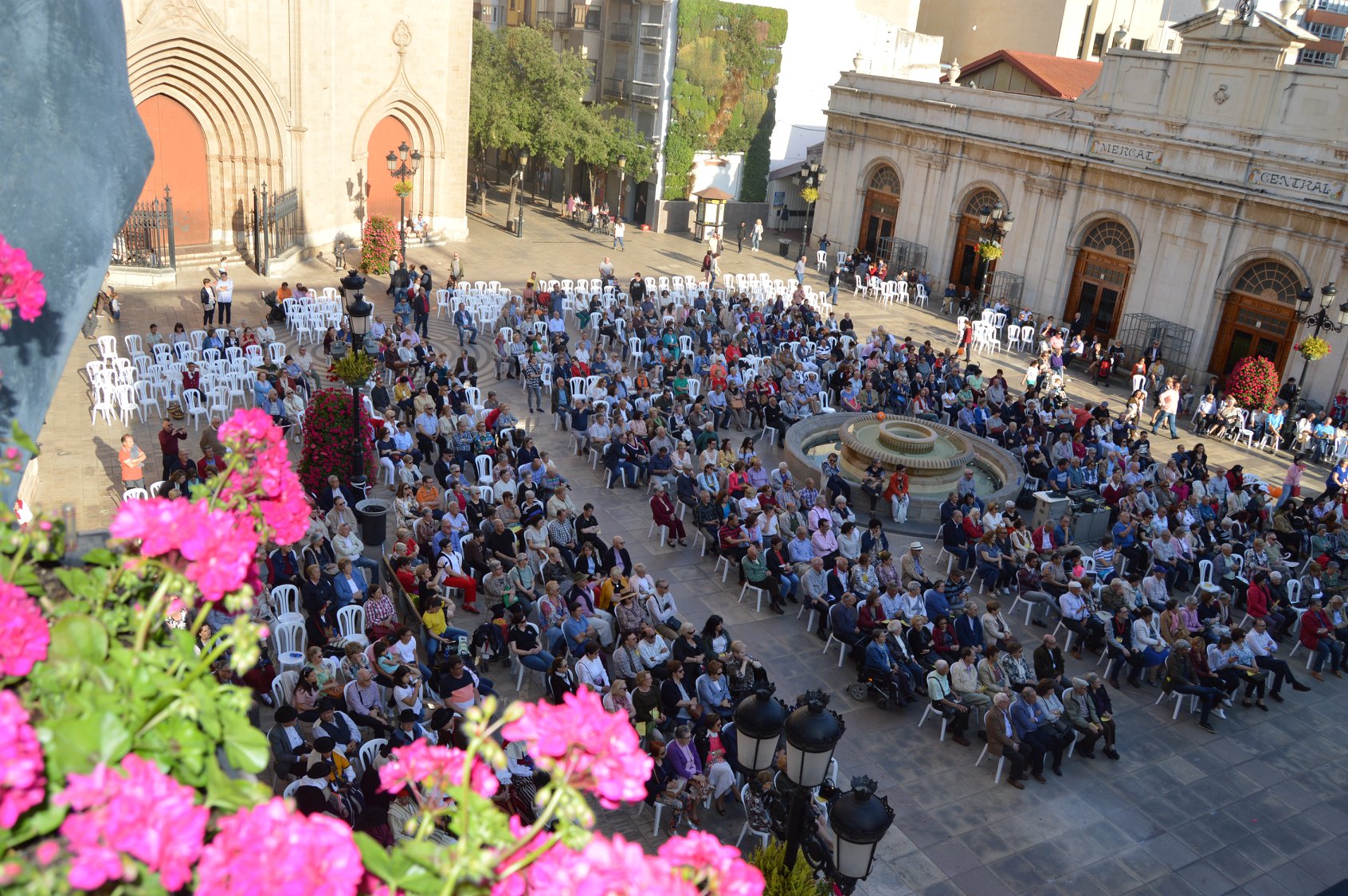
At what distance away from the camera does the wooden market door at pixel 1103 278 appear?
92.6 ft

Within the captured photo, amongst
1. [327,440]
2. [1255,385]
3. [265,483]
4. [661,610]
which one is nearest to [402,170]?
[327,440]

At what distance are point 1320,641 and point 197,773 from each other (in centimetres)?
1501

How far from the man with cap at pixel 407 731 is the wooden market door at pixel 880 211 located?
29.6m

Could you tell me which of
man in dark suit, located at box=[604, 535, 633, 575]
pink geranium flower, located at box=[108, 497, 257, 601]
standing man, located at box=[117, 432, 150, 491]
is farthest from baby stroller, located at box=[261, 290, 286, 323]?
pink geranium flower, located at box=[108, 497, 257, 601]

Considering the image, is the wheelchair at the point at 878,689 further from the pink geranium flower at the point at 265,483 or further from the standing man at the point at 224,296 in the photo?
the standing man at the point at 224,296

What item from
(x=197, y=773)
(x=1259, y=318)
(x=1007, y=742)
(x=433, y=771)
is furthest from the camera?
(x=1259, y=318)

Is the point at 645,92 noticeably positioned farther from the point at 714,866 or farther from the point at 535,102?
the point at 714,866

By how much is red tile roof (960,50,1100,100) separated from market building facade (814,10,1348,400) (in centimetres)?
274

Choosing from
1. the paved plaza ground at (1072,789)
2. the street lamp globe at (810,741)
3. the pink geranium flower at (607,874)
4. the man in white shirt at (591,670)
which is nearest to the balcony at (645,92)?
the paved plaza ground at (1072,789)

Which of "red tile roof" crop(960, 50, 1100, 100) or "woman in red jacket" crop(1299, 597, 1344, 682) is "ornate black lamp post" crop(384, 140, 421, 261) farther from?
"woman in red jacket" crop(1299, 597, 1344, 682)

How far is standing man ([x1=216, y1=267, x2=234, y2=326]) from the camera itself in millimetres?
22281

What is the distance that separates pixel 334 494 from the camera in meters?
13.5

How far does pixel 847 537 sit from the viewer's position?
1445cm

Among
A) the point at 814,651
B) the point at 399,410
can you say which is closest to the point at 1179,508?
the point at 814,651
